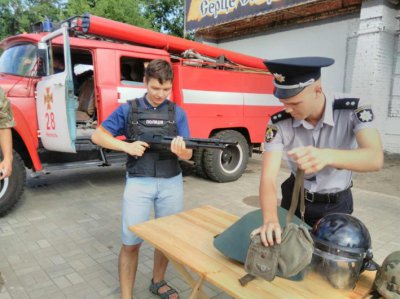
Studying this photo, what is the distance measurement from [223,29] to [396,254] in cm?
1124

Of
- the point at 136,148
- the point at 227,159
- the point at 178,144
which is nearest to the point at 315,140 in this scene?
the point at 178,144

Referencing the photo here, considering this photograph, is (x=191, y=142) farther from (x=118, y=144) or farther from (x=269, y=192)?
(x=269, y=192)

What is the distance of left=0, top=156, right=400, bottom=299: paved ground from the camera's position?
9.46 ft

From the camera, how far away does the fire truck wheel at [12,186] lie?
13.6 ft

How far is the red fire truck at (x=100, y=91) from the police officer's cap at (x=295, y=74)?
11.2 ft

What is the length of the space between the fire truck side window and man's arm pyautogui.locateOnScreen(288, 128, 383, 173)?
4293 millimetres

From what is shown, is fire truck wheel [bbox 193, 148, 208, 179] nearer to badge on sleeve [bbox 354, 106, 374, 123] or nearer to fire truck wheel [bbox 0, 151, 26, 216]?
fire truck wheel [bbox 0, 151, 26, 216]

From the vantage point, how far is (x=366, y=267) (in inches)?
58.9

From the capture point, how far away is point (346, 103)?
163cm

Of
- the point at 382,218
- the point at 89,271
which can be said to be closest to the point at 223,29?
the point at 382,218

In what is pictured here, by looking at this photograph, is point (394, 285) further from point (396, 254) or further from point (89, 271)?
point (89, 271)

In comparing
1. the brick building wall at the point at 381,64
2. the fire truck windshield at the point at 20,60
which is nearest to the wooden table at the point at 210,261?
the fire truck windshield at the point at 20,60

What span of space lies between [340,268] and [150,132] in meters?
1.43

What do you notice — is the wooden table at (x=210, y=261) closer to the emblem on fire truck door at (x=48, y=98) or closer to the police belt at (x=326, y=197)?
the police belt at (x=326, y=197)
